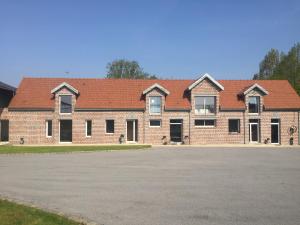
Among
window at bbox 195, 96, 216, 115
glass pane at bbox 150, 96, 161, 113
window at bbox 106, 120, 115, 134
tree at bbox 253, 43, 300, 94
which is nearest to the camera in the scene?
window at bbox 106, 120, 115, 134

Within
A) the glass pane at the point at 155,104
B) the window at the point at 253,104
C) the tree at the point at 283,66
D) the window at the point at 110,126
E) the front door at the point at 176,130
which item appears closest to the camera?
the window at the point at 110,126

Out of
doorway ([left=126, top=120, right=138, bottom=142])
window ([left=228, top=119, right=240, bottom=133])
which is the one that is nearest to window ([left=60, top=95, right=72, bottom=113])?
doorway ([left=126, top=120, right=138, bottom=142])

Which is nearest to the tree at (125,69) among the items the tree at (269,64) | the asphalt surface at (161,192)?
the tree at (269,64)

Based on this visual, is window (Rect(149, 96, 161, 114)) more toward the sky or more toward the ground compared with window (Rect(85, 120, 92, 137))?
more toward the sky

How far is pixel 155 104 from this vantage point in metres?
37.8

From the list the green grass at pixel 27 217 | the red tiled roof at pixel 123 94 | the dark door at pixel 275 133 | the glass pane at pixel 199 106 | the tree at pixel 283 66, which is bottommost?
the green grass at pixel 27 217

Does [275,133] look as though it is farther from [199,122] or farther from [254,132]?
[199,122]

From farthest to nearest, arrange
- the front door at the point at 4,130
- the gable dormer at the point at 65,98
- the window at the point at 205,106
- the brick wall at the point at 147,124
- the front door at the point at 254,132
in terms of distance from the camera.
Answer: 1. the front door at the point at 4,130
2. the front door at the point at 254,132
3. the window at the point at 205,106
4. the gable dormer at the point at 65,98
5. the brick wall at the point at 147,124

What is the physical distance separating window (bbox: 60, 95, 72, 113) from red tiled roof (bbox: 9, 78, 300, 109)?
71 centimetres

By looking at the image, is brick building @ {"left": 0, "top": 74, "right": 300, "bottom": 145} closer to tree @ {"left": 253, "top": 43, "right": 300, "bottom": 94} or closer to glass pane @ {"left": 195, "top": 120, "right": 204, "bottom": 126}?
glass pane @ {"left": 195, "top": 120, "right": 204, "bottom": 126}

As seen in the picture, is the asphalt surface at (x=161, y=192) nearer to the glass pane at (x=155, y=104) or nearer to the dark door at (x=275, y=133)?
the glass pane at (x=155, y=104)

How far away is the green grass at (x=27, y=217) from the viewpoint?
753 cm

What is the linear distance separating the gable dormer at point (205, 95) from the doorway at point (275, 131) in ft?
19.2

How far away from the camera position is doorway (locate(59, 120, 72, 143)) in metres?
36.9
